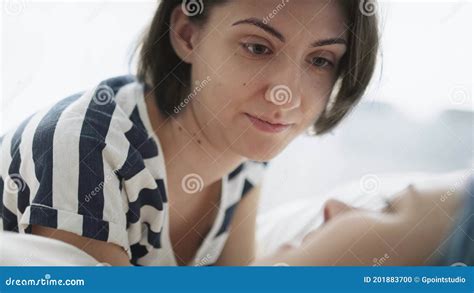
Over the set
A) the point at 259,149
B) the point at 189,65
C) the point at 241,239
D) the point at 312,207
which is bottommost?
the point at 241,239

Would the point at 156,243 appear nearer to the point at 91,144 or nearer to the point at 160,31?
the point at 91,144

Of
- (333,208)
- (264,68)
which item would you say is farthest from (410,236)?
(264,68)

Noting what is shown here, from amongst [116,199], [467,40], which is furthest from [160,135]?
[467,40]

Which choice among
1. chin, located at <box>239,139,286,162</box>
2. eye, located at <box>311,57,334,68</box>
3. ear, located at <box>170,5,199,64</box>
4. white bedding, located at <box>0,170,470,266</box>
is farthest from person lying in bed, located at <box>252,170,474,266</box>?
ear, located at <box>170,5,199,64</box>

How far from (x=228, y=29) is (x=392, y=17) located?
1.09ft

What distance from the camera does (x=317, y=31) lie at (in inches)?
29.5

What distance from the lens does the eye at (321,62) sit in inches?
31.3

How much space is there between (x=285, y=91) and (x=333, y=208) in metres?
0.37

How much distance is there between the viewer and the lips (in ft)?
2.69

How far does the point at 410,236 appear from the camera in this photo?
84 centimetres

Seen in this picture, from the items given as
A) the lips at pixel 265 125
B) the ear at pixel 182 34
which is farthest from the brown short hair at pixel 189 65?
the lips at pixel 265 125

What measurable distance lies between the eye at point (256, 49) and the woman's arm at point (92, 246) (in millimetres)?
351

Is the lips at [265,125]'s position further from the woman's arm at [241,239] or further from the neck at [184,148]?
the woman's arm at [241,239]

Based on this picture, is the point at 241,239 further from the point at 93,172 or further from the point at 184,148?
the point at 93,172
